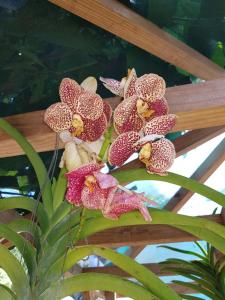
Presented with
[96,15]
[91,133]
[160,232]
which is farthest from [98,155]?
[160,232]

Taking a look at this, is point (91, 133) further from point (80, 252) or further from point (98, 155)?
point (80, 252)

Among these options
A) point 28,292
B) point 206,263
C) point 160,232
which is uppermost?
point 160,232

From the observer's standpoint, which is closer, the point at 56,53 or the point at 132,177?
the point at 132,177

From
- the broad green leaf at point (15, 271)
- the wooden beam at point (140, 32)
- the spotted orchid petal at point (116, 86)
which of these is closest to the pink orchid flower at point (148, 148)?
the spotted orchid petal at point (116, 86)

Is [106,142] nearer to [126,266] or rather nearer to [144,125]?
[144,125]

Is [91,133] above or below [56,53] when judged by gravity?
below

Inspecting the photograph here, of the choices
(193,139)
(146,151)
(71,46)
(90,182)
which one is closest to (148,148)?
(146,151)

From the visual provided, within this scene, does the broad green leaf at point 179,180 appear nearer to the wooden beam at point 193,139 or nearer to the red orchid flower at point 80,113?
the red orchid flower at point 80,113
